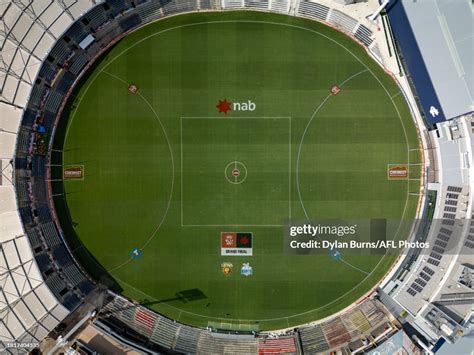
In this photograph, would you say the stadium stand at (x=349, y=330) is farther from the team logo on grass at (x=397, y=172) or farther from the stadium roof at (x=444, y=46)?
the stadium roof at (x=444, y=46)

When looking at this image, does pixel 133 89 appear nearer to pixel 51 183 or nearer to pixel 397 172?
pixel 51 183

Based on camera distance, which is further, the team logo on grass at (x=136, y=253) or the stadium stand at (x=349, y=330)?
the team logo on grass at (x=136, y=253)

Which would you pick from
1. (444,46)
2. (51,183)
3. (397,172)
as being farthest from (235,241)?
(444,46)

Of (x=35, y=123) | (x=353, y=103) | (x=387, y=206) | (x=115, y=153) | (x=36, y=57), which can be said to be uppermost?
(x=36, y=57)

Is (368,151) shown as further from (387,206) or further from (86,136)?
(86,136)

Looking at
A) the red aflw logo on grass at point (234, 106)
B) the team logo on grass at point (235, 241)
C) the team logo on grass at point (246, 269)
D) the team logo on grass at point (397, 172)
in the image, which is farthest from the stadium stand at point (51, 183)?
the team logo on grass at point (397, 172)

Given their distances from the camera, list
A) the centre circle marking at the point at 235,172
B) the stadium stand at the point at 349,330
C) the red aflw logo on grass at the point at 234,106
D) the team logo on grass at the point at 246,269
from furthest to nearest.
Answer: the team logo on grass at the point at 246,269 < the centre circle marking at the point at 235,172 < the red aflw logo on grass at the point at 234,106 < the stadium stand at the point at 349,330

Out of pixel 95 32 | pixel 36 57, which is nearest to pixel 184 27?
pixel 95 32
